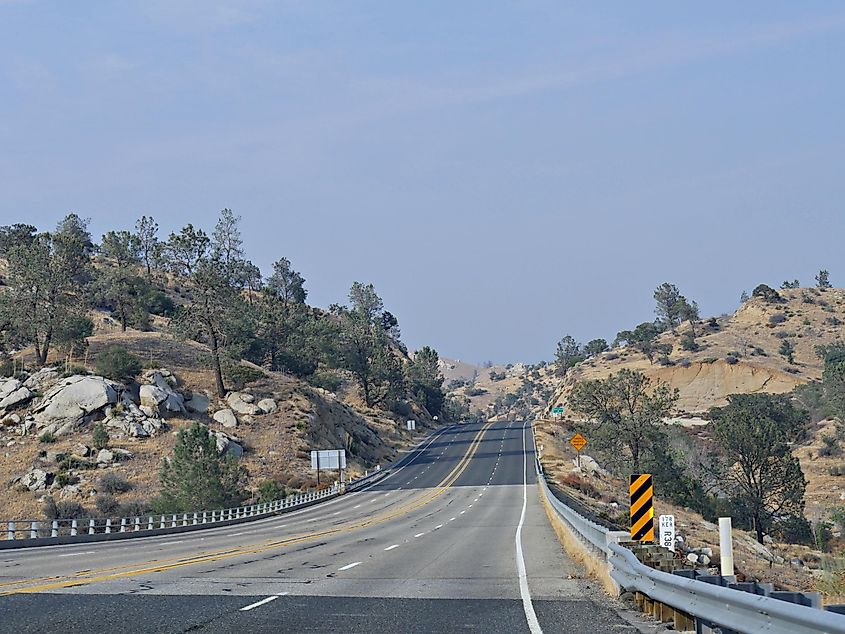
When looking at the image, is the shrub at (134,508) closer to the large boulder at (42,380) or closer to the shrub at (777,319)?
the large boulder at (42,380)

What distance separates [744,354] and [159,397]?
320 feet

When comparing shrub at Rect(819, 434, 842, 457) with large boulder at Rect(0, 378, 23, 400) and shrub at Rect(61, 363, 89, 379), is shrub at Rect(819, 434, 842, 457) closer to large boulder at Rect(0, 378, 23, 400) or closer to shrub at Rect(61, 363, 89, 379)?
shrub at Rect(61, 363, 89, 379)

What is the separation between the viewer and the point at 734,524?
70312 mm

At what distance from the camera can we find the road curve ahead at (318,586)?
11508mm

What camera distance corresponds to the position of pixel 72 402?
3152 inches

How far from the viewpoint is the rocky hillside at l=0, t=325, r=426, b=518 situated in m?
70.1

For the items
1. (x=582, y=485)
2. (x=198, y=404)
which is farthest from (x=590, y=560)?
(x=198, y=404)

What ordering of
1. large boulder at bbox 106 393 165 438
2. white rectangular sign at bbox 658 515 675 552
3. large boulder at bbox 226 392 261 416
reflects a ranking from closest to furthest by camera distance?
white rectangular sign at bbox 658 515 675 552, large boulder at bbox 106 393 165 438, large boulder at bbox 226 392 261 416

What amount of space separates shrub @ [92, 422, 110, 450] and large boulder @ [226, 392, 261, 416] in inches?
595

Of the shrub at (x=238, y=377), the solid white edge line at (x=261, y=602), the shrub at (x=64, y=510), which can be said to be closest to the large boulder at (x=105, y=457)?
the shrub at (x=64, y=510)

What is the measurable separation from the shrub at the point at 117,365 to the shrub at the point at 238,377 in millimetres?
10527

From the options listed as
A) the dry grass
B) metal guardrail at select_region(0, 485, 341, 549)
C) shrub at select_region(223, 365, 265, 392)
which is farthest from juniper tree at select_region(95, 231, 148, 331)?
the dry grass

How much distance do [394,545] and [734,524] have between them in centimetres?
4896

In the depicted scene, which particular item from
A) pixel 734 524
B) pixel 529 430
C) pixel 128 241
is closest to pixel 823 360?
pixel 529 430
